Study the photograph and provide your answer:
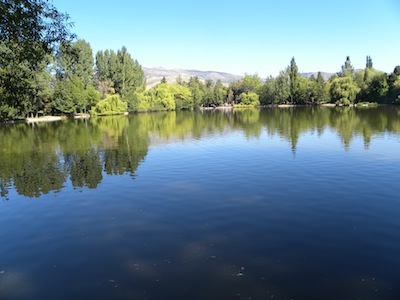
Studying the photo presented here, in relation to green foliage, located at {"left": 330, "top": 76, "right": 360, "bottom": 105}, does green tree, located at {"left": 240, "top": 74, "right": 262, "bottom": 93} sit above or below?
above

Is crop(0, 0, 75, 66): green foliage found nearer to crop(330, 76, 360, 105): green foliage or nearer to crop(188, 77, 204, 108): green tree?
crop(330, 76, 360, 105): green foliage

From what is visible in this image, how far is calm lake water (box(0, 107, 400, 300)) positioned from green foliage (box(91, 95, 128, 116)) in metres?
81.4

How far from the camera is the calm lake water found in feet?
27.2

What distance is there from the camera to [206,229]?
11.6 metres

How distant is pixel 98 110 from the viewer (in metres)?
102

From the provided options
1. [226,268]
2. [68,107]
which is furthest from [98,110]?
[226,268]

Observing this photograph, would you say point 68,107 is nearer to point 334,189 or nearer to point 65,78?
point 65,78

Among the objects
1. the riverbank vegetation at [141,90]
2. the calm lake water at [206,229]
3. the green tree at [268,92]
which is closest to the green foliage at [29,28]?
the calm lake water at [206,229]

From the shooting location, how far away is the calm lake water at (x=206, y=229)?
27.2 ft

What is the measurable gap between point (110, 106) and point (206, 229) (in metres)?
98.2

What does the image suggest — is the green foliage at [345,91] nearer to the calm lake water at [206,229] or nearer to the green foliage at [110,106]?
the green foliage at [110,106]

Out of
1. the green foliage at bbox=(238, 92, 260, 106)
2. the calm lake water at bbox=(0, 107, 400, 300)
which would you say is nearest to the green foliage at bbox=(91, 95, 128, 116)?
the green foliage at bbox=(238, 92, 260, 106)

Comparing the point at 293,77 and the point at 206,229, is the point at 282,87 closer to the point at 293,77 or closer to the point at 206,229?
the point at 293,77

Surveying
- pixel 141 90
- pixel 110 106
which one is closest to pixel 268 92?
pixel 141 90
